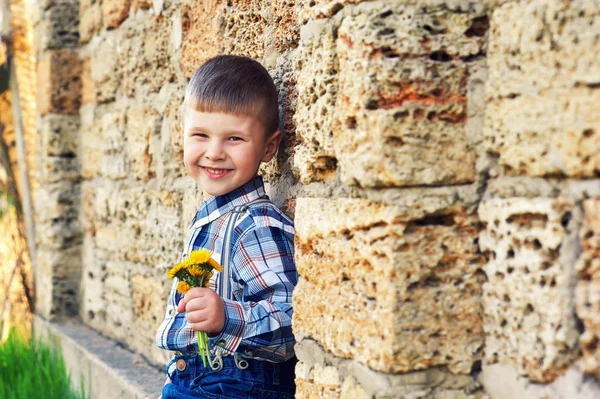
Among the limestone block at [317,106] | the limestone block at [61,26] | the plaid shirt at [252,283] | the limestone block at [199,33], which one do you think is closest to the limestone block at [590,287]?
the limestone block at [317,106]

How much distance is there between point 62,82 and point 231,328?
296cm

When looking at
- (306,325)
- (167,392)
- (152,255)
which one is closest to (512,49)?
(306,325)

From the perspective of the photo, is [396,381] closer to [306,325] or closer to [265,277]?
[306,325]

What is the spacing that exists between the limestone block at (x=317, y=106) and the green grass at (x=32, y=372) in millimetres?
2100

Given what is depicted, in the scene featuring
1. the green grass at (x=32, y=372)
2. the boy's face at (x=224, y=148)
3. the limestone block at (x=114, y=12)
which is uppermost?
the limestone block at (x=114, y=12)

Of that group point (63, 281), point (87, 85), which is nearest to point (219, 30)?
point (87, 85)

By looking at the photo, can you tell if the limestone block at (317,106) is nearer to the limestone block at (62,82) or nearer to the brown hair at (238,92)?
the brown hair at (238,92)

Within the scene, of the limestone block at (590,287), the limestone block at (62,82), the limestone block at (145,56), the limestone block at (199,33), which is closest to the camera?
the limestone block at (590,287)

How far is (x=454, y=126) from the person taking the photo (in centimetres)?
133

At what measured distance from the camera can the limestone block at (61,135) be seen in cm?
429

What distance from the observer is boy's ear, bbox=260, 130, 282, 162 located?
2.10 m

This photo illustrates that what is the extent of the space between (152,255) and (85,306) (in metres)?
1.28

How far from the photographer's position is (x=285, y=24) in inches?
83.0

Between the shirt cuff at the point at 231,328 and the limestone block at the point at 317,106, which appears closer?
the limestone block at the point at 317,106
